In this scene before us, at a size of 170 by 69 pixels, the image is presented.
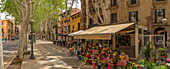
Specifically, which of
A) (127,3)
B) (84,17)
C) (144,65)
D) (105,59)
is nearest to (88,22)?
(84,17)

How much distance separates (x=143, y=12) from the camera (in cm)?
2050

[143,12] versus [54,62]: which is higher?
[143,12]

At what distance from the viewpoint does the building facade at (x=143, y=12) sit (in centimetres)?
1906

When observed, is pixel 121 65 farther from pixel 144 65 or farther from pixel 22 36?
pixel 22 36

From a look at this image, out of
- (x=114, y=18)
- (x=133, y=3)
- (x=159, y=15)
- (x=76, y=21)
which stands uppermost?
(x=133, y=3)

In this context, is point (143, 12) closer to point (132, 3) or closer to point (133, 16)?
point (133, 16)

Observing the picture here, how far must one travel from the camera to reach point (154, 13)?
19.7m

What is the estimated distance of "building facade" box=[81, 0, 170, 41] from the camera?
19.1 metres

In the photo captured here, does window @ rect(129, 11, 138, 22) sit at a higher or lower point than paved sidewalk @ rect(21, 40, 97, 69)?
→ higher

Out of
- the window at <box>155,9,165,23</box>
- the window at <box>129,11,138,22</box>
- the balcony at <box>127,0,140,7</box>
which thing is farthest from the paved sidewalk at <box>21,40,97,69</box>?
the window at <box>155,9,165,23</box>

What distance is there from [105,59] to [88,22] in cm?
2346

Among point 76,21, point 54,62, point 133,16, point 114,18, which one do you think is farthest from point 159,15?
point 76,21

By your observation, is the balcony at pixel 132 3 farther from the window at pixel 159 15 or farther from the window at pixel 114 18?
the window at pixel 159 15

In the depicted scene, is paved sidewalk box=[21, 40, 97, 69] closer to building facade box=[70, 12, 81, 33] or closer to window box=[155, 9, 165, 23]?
window box=[155, 9, 165, 23]
